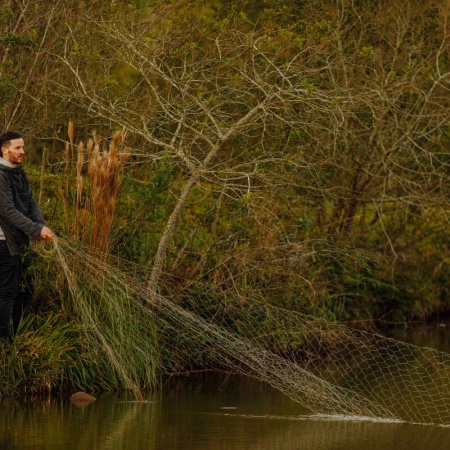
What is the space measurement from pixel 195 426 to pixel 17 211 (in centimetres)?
234

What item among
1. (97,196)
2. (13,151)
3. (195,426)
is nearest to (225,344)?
(97,196)

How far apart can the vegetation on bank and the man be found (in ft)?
1.32

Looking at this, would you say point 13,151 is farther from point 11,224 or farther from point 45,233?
point 45,233

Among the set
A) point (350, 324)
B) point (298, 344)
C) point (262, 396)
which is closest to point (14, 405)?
point (262, 396)

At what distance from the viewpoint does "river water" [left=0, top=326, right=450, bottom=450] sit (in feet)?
30.8

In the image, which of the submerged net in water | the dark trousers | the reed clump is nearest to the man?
the dark trousers

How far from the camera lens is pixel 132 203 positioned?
43.1 ft

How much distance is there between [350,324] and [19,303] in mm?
5709

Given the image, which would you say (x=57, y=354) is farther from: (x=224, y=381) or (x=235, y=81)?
(x=235, y=81)

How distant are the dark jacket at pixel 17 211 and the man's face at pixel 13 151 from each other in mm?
76

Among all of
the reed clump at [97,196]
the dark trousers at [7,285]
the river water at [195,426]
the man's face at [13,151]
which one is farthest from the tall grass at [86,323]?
the man's face at [13,151]

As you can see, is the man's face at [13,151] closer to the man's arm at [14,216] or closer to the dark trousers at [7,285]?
the man's arm at [14,216]

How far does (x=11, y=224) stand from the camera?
11.1m

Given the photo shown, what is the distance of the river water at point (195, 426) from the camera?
9391mm
